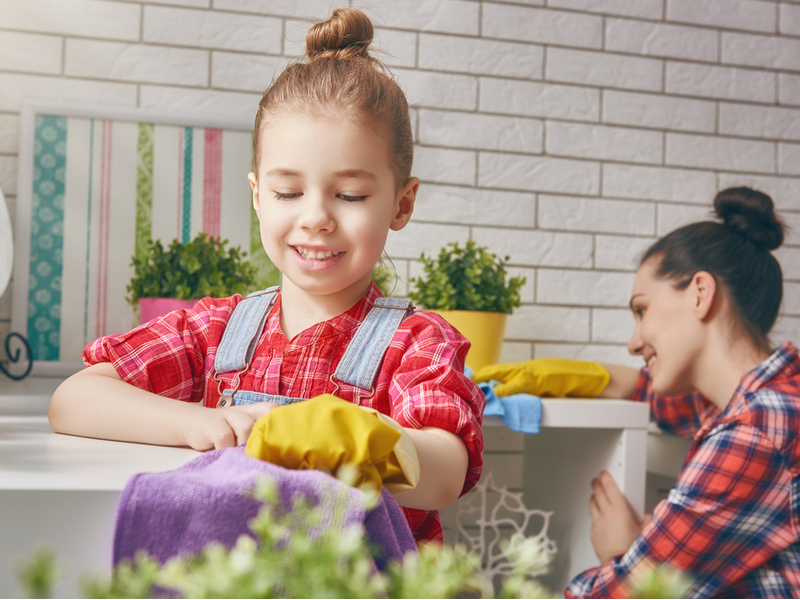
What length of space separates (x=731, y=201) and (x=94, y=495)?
1.61 meters

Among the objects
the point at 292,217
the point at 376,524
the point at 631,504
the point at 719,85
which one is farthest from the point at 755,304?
the point at 376,524

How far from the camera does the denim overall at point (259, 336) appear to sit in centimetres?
83

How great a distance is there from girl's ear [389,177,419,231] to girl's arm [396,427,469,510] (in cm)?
34

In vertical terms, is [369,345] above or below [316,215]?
below

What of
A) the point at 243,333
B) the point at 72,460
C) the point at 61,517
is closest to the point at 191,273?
the point at 243,333

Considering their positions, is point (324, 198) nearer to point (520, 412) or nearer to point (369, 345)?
point (369, 345)

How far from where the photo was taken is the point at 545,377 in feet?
5.28

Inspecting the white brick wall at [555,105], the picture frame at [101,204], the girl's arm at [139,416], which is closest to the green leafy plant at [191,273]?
the picture frame at [101,204]

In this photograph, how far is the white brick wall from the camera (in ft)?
6.09

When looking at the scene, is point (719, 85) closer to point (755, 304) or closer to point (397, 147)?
point (755, 304)

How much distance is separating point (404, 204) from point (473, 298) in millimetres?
788

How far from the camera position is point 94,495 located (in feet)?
1.50

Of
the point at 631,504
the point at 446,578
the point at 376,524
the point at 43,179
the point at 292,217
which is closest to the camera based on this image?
the point at 446,578

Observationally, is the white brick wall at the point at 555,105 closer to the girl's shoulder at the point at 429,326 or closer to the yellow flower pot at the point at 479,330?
the yellow flower pot at the point at 479,330
